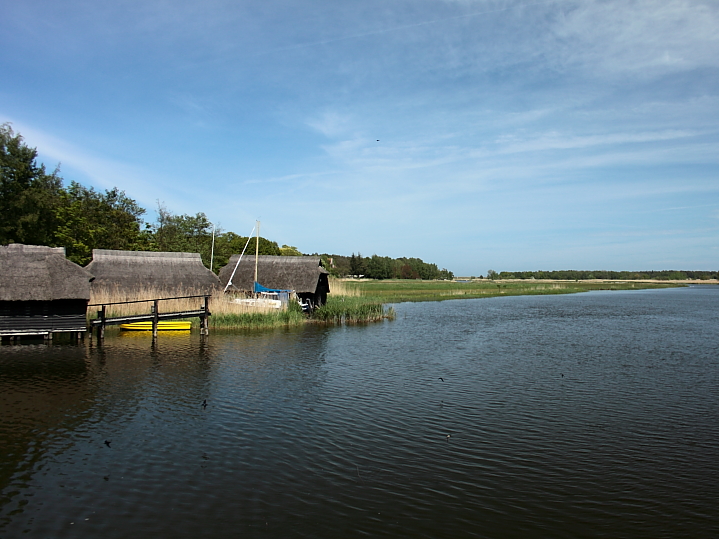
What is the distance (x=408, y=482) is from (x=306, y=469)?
174cm

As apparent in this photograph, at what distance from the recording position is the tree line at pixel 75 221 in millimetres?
35259

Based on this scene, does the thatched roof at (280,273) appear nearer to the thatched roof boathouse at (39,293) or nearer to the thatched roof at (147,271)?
the thatched roof at (147,271)

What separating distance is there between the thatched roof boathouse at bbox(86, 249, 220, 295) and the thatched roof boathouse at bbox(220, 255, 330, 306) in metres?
3.23

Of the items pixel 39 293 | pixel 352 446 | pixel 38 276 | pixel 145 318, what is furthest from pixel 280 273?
pixel 352 446

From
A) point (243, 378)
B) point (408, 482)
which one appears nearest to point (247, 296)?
point (243, 378)

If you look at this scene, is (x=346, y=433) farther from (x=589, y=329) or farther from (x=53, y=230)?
(x=53, y=230)

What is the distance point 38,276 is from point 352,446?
17.8 metres

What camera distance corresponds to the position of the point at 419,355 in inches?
819

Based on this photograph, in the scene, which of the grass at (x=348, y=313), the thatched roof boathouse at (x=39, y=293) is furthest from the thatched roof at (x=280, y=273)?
the thatched roof boathouse at (x=39, y=293)

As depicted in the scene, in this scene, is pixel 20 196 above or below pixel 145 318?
above

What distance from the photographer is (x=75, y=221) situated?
42.2m

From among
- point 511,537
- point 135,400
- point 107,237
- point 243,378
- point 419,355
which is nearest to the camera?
point 511,537

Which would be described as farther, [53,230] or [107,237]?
[107,237]

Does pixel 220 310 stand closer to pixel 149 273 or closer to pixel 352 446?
pixel 149 273
